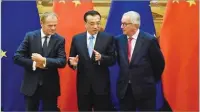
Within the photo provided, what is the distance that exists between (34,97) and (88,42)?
25.6 inches

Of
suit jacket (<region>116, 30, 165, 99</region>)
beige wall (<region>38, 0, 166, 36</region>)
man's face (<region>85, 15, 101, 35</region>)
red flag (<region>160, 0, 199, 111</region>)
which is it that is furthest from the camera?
beige wall (<region>38, 0, 166, 36</region>)

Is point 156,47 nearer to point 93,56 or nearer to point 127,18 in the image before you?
point 127,18

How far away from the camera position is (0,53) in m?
3.31

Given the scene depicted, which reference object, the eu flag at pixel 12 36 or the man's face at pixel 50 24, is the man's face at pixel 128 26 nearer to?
the man's face at pixel 50 24

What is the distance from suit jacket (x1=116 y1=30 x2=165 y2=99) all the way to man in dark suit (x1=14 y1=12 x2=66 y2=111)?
1.69 feet

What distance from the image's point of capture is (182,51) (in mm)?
3336

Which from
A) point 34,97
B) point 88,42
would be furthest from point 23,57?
point 88,42

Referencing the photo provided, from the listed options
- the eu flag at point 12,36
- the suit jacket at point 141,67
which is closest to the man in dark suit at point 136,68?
the suit jacket at point 141,67

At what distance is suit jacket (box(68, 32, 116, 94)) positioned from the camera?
287 cm

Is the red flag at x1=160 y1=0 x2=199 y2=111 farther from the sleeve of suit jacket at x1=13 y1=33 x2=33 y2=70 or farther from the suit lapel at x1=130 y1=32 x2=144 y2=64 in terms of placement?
the sleeve of suit jacket at x1=13 y1=33 x2=33 y2=70

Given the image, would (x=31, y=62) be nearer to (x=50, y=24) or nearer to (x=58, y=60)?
(x=58, y=60)

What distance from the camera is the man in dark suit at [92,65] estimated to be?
9.40 feet

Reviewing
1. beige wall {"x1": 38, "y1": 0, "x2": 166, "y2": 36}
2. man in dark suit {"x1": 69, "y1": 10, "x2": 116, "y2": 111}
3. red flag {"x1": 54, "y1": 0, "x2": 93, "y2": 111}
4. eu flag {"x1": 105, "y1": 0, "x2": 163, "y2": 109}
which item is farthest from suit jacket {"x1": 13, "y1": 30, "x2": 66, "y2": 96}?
beige wall {"x1": 38, "y1": 0, "x2": 166, "y2": 36}

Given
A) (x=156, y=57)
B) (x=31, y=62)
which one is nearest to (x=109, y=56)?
(x=156, y=57)
